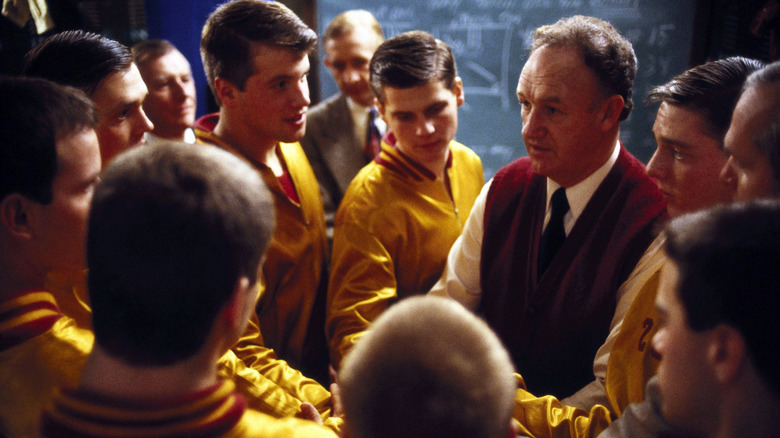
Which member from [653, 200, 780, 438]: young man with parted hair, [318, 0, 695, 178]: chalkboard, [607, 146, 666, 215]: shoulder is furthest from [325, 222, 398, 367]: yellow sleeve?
[318, 0, 695, 178]: chalkboard

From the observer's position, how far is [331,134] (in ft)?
9.63

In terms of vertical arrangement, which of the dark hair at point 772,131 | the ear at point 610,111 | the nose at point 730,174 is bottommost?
the ear at point 610,111

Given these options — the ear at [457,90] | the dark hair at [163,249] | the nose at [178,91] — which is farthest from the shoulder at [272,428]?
the nose at [178,91]

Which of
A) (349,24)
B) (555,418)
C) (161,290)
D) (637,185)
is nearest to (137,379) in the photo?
(161,290)

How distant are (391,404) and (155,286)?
36 cm

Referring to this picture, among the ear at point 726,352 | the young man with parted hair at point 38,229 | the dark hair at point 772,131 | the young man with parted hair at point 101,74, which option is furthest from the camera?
the young man with parted hair at point 101,74

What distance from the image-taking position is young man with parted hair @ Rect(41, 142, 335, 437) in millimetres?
767

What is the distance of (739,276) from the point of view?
76cm

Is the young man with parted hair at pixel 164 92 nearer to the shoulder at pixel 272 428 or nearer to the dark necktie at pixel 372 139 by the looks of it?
the dark necktie at pixel 372 139

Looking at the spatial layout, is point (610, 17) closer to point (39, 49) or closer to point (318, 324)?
point (318, 324)

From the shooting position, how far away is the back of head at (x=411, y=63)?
80.7 inches

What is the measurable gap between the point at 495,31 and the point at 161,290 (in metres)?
3.13

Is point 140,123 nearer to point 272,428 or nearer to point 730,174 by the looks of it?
point 272,428

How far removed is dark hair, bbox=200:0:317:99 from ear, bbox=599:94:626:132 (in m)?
1.03
